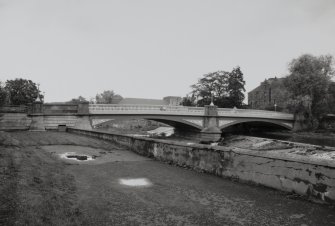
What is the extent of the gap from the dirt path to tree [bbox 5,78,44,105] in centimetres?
6547

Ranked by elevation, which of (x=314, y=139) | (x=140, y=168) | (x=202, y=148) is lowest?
(x=314, y=139)

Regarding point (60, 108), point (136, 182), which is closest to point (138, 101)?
point (60, 108)

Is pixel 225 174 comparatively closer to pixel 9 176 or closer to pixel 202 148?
pixel 202 148

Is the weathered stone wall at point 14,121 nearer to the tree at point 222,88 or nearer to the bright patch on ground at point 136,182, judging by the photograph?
the bright patch on ground at point 136,182

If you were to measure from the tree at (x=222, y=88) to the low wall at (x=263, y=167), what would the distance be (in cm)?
5846

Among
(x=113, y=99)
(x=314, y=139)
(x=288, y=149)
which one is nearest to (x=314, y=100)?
(x=314, y=139)

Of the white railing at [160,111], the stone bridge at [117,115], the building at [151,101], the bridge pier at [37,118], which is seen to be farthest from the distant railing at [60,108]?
the building at [151,101]

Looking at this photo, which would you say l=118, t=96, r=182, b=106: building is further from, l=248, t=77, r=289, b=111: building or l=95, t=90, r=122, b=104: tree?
l=248, t=77, r=289, b=111: building

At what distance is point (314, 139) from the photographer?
3931cm

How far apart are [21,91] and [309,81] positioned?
59.3m

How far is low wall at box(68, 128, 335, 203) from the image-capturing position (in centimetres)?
469

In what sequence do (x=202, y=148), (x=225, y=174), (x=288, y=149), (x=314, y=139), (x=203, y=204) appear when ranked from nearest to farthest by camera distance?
1. (x=203, y=204)
2. (x=225, y=174)
3. (x=202, y=148)
4. (x=288, y=149)
5. (x=314, y=139)

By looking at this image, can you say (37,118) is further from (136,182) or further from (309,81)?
(309,81)

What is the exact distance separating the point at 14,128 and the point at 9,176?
75.7ft
